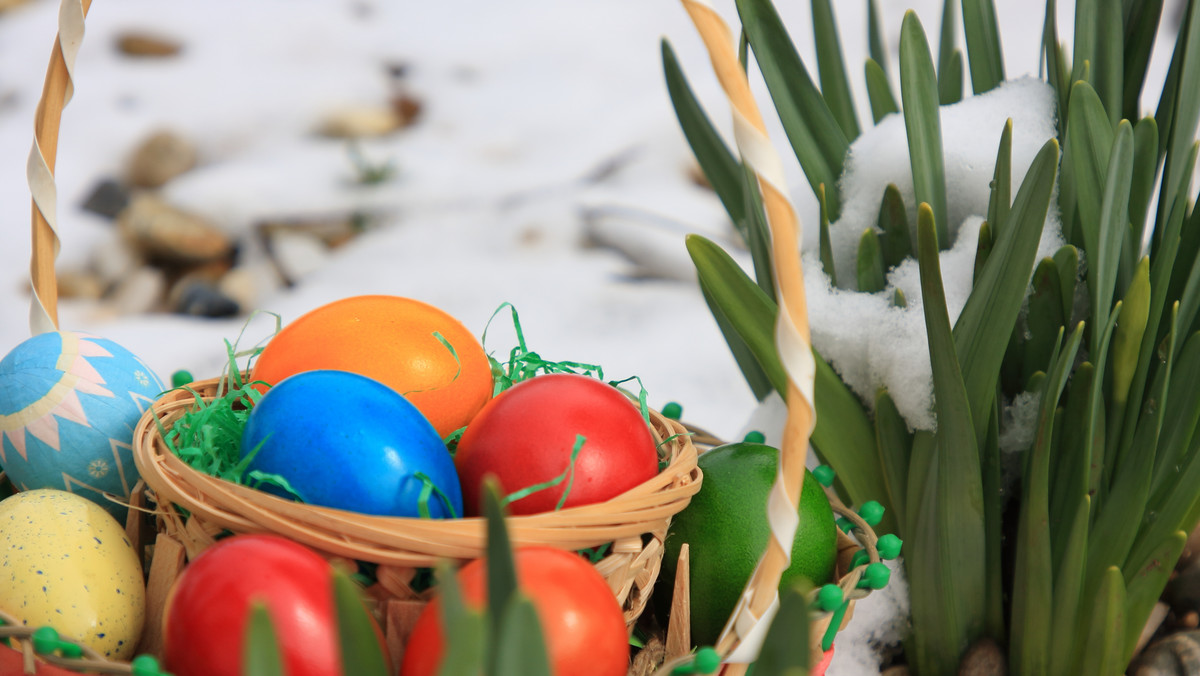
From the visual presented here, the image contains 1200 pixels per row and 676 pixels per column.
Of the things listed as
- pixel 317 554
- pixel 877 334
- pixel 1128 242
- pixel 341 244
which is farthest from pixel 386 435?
pixel 341 244

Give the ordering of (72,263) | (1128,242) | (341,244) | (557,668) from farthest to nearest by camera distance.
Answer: (341,244), (72,263), (1128,242), (557,668)

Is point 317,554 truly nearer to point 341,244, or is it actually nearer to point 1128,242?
point 1128,242

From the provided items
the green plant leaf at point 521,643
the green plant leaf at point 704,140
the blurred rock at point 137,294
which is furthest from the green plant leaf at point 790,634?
the blurred rock at point 137,294

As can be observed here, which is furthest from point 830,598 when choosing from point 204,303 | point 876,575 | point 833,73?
point 204,303

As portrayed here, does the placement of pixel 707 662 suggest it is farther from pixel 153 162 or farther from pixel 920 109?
pixel 153 162

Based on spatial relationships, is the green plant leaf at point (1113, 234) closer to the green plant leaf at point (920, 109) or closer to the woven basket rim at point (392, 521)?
the green plant leaf at point (920, 109)
